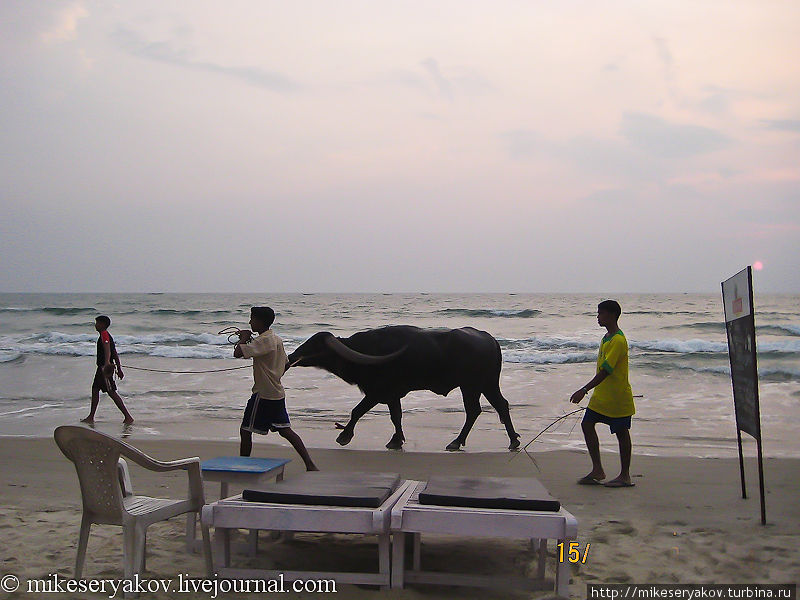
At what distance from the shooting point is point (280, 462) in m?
5.66

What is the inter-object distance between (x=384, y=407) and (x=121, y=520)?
9789 mm

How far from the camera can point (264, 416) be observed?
23.4ft

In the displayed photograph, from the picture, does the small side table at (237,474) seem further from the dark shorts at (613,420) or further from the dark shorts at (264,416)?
the dark shorts at (613,420)

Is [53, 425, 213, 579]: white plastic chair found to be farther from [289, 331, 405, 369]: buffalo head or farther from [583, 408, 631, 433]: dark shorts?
[289, 331, 405, 369]: buffalo head

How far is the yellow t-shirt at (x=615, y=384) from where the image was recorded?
7480mm

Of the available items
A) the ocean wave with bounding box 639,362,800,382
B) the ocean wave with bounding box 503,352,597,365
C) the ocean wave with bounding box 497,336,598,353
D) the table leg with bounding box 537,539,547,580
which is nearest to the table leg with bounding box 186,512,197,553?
the table leg with bounding box 537,539,547,580

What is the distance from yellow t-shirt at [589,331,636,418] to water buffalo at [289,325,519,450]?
99.0 inches

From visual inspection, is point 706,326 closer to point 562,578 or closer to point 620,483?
point 620,483

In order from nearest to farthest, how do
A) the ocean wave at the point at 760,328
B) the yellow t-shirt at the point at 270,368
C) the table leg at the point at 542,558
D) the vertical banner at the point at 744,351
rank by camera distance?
1. the table leg at the point at 542,558
2. the vertical banner at the point at 744,351
3. the yellow t-shirt at the point at 270,368
4. the ocean wave at the point at 760,328

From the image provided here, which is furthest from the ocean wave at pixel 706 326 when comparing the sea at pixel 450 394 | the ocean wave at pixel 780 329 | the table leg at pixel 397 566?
the table leg at pixel 397 566

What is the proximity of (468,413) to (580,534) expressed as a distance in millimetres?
4325

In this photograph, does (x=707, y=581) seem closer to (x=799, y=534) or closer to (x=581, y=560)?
(x=581, y=560)

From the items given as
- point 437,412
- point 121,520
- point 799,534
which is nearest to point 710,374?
point 437,412

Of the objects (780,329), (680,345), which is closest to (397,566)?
(680,345)
